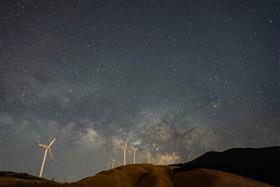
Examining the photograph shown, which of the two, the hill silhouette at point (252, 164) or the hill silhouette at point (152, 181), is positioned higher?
the hill silhouette at point (252, 164)

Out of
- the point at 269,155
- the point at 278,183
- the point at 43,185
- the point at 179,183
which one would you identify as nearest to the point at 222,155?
the point at 269,155

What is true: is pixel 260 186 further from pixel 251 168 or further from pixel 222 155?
pixel 222 155

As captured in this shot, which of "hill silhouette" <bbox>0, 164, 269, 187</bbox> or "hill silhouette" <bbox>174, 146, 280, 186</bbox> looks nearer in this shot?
"hill silhouette" <bbox>0, 164, 269, 187</bbox>

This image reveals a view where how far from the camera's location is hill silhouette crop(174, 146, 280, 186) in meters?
18.5

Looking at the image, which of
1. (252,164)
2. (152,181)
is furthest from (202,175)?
(252,164)

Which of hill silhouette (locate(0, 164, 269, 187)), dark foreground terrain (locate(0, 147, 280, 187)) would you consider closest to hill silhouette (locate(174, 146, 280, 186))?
dark foreground terrain (locate(0, 147, 280, 187))

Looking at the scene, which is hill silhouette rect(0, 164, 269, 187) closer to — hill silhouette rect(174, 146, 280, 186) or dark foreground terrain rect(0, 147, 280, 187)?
dark foreground terrain rect(0, 147, 280, 187)

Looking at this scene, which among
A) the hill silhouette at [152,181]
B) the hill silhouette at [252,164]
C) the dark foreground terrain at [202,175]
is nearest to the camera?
the hill silhouette at [152,181]

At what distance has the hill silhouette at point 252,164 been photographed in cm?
1848

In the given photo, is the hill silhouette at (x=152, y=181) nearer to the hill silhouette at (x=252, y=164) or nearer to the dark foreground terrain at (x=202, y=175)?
the dark foreground terrain at (x=202, y=175)

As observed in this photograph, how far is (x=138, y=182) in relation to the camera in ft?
53.1

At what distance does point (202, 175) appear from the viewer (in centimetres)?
1563

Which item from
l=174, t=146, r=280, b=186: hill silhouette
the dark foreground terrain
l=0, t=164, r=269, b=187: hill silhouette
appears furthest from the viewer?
l=174, t=146, r=280, b=186: hill silhouette

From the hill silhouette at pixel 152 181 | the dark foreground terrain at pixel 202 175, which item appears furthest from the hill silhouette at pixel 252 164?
the hill silhouette at pixel 152 181
